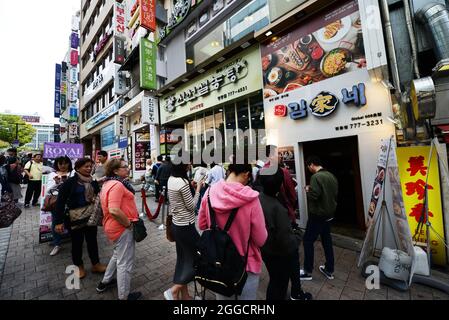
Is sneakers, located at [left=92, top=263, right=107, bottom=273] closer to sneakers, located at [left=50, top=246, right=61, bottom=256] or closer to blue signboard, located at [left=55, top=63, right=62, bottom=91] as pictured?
sneakers, located at [left=50, top=246, right=61, bottom=256]

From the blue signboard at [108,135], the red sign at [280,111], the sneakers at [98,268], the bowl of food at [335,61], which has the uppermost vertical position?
the blue signboard at [108,135]

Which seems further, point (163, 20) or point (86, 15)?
point (86, 15)

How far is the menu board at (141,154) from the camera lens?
1455cm

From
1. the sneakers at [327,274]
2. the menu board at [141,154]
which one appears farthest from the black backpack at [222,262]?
the menu board at [141,154]

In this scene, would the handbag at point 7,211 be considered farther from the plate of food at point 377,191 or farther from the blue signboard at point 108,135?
the blue signboard at point 108,135

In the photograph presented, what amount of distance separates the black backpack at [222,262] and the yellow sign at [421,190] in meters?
3.81

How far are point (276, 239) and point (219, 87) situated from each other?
7606mm

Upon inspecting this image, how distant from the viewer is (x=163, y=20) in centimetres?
1215

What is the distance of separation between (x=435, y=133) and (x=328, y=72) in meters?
2.68

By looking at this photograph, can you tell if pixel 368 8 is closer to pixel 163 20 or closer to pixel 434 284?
pixel 434 284

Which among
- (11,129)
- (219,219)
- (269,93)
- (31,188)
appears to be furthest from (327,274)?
(11,129)

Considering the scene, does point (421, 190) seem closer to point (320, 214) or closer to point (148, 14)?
point (320, 214)

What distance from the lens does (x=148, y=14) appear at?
11156mm

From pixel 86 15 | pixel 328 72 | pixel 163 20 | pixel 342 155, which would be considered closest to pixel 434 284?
pixel 342 155
